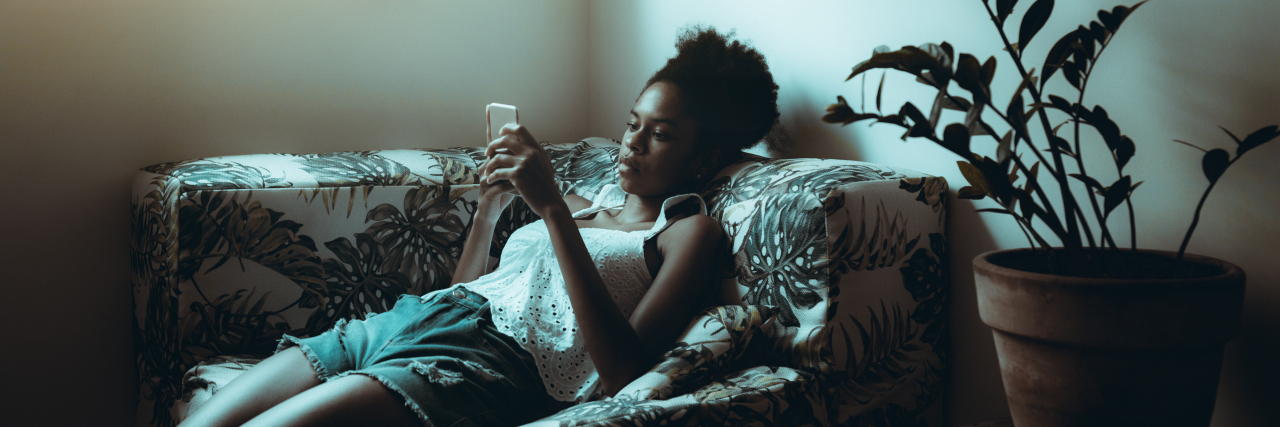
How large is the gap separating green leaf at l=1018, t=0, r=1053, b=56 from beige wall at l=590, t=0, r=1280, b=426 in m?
0.26

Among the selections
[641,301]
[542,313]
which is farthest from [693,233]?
[542,313]

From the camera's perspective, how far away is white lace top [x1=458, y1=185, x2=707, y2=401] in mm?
972

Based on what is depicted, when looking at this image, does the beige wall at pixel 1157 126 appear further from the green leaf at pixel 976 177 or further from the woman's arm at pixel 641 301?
the woman's arm at pixel 641 301

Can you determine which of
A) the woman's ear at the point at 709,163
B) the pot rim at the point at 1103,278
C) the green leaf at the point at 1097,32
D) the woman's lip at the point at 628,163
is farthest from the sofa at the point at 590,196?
the green leaf at the point at 1097,32

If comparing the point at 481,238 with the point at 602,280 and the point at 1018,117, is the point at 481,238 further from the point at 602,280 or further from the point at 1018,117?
the point at 1018,117

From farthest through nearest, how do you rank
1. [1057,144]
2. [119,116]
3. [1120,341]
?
[119,116], [1057,144], [1120,341]

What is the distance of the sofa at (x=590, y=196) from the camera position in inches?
36.9

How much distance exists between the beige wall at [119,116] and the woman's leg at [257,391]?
2.43ft

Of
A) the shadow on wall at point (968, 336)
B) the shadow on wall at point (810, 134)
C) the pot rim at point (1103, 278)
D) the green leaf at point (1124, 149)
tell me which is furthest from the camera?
→ the shadow on wall at point (810, 134)

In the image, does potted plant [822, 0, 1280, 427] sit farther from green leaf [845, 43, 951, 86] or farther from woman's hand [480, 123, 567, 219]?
woman's hand [480, 123, 567, 219]

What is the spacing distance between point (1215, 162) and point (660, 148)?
0.72 metres

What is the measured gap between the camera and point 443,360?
3.00 feet

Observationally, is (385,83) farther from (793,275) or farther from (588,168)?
(793,275)

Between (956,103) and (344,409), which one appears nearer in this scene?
(956,103)
